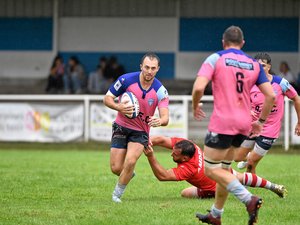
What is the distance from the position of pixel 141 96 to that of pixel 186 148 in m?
1.07

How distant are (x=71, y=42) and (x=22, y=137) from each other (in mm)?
8261

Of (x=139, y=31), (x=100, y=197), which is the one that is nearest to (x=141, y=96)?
(x=100, y=197)

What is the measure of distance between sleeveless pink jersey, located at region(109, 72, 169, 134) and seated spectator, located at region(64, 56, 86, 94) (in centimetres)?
1784

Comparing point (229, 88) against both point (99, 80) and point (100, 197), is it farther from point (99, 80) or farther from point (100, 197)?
point (99, 80)

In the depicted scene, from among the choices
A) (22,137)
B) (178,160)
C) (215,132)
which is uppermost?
(215,132)

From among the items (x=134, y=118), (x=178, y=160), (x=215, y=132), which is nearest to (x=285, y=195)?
(x=178, y=160)

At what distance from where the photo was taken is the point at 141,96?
13.5 metres

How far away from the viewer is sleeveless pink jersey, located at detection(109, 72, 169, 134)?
1345 cm

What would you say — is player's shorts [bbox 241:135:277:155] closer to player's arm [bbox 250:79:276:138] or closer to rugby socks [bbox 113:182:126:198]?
rugby socks [bbox 113:182:126:198]

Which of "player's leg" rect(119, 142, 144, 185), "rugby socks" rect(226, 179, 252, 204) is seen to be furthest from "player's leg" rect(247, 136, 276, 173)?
"rugby socks" rect(226, 179, 252, 204)

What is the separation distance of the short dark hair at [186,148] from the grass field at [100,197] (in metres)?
0.70

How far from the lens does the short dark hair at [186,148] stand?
45.4ft

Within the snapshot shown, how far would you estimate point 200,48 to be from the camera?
33.6m

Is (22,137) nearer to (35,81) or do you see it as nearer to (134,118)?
(35,81)
